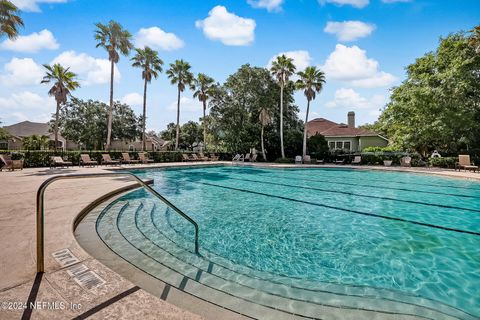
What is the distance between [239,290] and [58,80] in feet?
96.0

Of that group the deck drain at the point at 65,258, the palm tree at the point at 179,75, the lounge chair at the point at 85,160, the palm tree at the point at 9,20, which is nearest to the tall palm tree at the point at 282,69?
the palm tree at the point at 179,75

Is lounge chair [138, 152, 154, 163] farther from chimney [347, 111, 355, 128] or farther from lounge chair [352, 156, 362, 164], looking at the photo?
chimney [347, 111, 355, 128]

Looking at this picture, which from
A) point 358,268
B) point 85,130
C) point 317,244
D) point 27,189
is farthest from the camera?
point 85,130

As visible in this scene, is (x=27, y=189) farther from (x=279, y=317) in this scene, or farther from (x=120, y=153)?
(x=120, y=153)

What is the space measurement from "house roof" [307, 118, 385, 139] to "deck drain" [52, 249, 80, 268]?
3018 cm

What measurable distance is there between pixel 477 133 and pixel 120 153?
30687 millimetres

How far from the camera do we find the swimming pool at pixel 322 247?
3.20 m

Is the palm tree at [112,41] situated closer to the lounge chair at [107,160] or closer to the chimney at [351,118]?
the lounge chair at [107,160]

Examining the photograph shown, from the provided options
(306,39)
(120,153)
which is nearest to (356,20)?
(306,39)

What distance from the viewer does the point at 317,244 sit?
513 cm

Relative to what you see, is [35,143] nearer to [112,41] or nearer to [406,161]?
[112,41]

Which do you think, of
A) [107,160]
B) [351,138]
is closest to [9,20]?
[107,160]

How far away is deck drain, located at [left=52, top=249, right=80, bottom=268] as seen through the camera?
2923 mm

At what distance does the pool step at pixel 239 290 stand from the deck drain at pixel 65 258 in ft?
2.44
